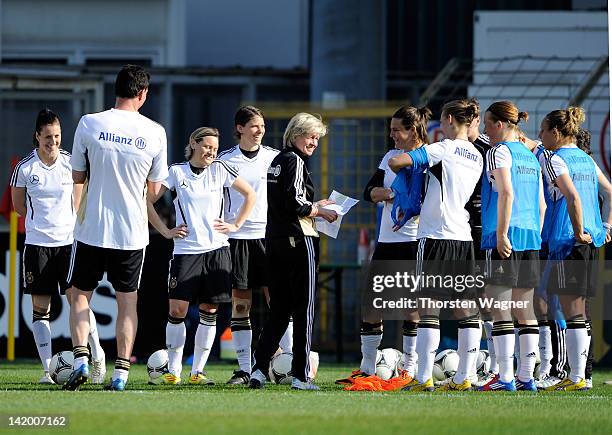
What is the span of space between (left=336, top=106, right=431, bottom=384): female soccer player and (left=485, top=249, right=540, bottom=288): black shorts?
85 centimetres

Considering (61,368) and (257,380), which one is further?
(61,368)

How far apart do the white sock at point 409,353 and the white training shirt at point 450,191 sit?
3.63ft

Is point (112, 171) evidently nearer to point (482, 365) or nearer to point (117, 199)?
point (117, 199)

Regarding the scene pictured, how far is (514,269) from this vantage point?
911 cm

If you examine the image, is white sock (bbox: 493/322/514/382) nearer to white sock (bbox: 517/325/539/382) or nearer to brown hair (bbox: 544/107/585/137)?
white sock (bbox: 517/325/539/382)

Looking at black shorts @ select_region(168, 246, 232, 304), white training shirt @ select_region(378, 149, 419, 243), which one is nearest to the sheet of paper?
white training shirt @ select_region(378, 149, 419, 243)

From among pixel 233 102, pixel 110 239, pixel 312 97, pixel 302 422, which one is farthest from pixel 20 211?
pixel 233 102

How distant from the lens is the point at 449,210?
9.03 metres

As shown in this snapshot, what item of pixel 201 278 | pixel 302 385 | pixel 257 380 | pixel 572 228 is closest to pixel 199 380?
pixel 201 278

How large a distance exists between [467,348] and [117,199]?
105 inches

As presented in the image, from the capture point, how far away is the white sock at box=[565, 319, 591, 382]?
9.50 m

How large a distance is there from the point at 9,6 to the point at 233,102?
366 centimetres

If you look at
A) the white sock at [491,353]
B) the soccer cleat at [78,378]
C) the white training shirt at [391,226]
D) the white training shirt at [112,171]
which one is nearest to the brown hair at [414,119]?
the white training shirt at [391,226]

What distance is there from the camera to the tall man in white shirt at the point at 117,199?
8.36m
